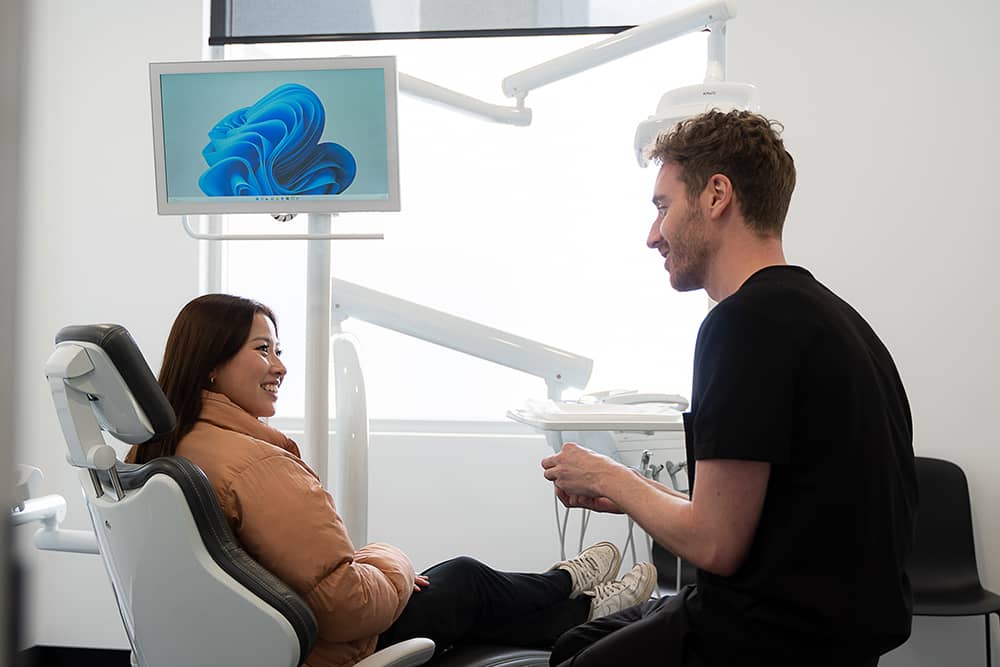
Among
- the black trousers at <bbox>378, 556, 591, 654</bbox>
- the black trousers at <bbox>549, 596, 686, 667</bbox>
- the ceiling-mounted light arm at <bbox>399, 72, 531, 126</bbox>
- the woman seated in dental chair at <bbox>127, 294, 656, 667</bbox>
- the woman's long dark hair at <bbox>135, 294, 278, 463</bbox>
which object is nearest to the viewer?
the black trousers at <bbox>549, 596, 686, 667</bbox>

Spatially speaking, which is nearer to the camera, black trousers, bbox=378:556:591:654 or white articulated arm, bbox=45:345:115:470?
white articulated arm, bbox=45:345:115:470

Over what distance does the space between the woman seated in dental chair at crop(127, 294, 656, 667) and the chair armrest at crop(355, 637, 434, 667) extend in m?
0.05

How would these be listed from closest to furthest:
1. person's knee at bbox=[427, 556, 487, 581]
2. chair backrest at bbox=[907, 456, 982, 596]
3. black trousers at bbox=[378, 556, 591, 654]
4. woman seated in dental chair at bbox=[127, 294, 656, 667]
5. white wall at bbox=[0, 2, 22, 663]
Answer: white wall at bbox=[0, 2, 22, 663], woman seated in dental chair at bbox=[127, 294, 656, 667], black trousers at bbox=[378, 556, 591, 654], person's knee at bbox=[427, 556, 487, 581], chair backrest at bbox=[907, 456, 982, 596]

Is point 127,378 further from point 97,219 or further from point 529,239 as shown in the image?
point 97,219

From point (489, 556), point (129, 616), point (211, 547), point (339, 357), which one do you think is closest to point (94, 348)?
point (211, 547)

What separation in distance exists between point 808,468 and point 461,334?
1323 millimetres

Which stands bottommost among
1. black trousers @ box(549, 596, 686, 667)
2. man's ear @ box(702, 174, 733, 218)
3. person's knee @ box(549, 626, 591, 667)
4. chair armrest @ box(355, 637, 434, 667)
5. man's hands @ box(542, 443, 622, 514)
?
chair armrest @ box(355, 637, 434, 667)

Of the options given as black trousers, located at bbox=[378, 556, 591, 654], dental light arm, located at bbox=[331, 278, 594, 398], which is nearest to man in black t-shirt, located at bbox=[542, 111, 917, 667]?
black trousers, located at bbox=[378, 556, 591, 654]

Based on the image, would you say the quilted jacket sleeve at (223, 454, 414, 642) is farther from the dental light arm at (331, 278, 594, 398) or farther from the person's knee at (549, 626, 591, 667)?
the dental light arm at (331, 278, 594, 398)

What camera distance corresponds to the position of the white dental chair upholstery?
4.66 feet

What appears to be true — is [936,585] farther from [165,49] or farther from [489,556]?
[165,49]

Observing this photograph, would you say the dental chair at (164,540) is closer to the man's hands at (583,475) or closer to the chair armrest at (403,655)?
the chair armrest at (403,655)

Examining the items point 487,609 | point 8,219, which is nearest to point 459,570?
point 487,609

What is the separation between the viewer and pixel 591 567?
2271mm
